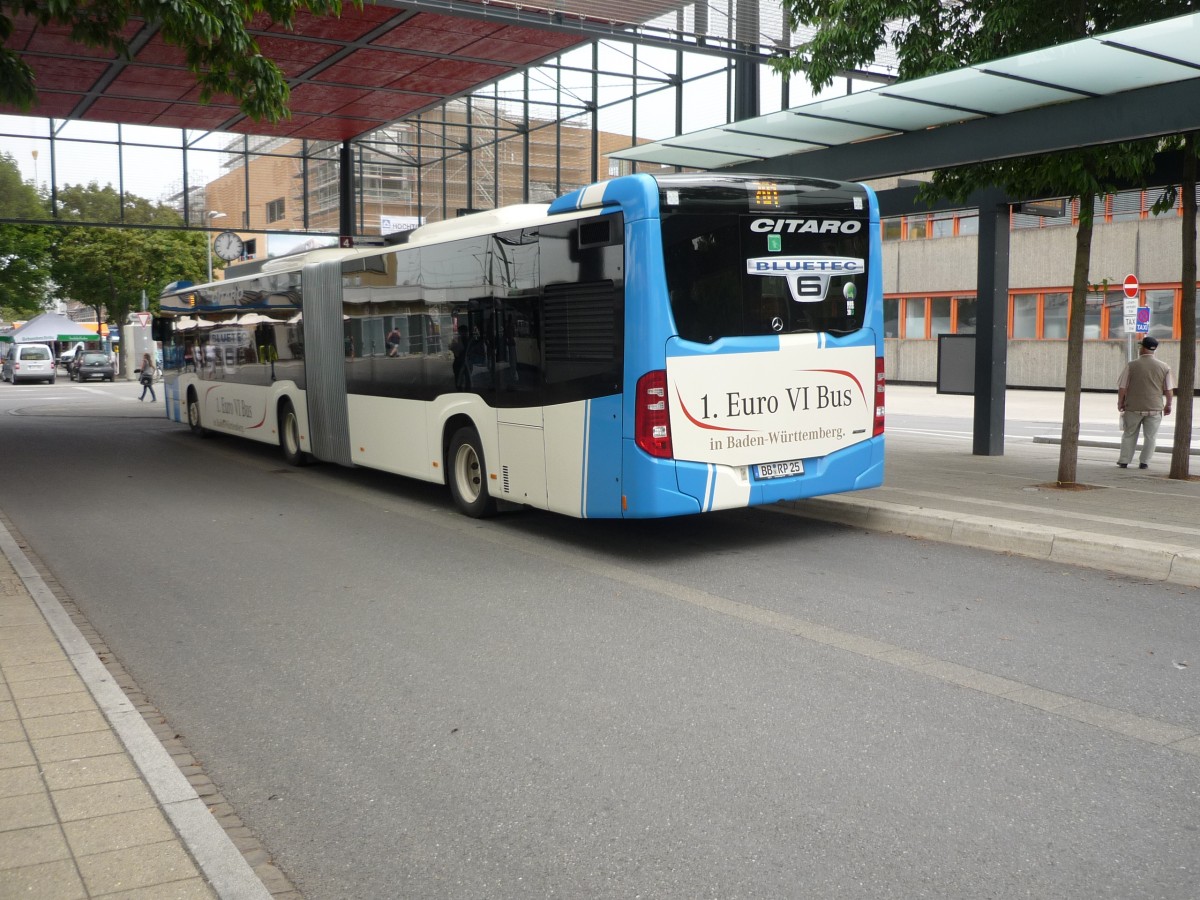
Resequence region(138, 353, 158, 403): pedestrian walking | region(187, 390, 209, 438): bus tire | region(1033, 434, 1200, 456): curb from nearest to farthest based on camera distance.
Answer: region(1033, 434, 1200, 456): curb
region(187, 390, 209, 438): bus tire
region(138, 353, 158, 403): pedestrian walking

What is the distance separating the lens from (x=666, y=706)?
216 inches

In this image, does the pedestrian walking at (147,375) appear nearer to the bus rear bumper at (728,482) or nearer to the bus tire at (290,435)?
the bus tire at (290,435)

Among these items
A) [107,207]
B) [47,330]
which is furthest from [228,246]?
[47,330]

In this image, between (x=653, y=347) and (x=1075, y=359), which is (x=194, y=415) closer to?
(x=653, y=347)

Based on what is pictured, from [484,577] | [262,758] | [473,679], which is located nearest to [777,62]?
[484,577]

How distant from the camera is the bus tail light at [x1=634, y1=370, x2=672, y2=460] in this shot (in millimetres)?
Result: 8664

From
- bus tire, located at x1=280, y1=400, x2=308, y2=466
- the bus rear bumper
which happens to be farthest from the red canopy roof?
the bus rear bumper

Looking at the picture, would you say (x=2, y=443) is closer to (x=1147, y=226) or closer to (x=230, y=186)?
(x=230, y=186)

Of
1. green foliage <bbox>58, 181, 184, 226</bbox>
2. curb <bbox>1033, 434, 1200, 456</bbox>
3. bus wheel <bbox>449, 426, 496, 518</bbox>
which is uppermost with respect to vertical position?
green foliage <bbox>58, 181, 184, 226</bbox>

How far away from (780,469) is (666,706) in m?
4.20

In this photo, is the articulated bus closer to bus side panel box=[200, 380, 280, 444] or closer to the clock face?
bus side panel box=[200, 380, 280, 444]

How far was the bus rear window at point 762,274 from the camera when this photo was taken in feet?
29.0

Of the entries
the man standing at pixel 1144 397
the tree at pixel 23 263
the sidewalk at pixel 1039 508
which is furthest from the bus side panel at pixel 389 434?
the tree at pixel 23 263

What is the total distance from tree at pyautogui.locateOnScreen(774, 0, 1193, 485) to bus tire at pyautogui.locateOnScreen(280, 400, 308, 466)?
→ 801 centimetres
